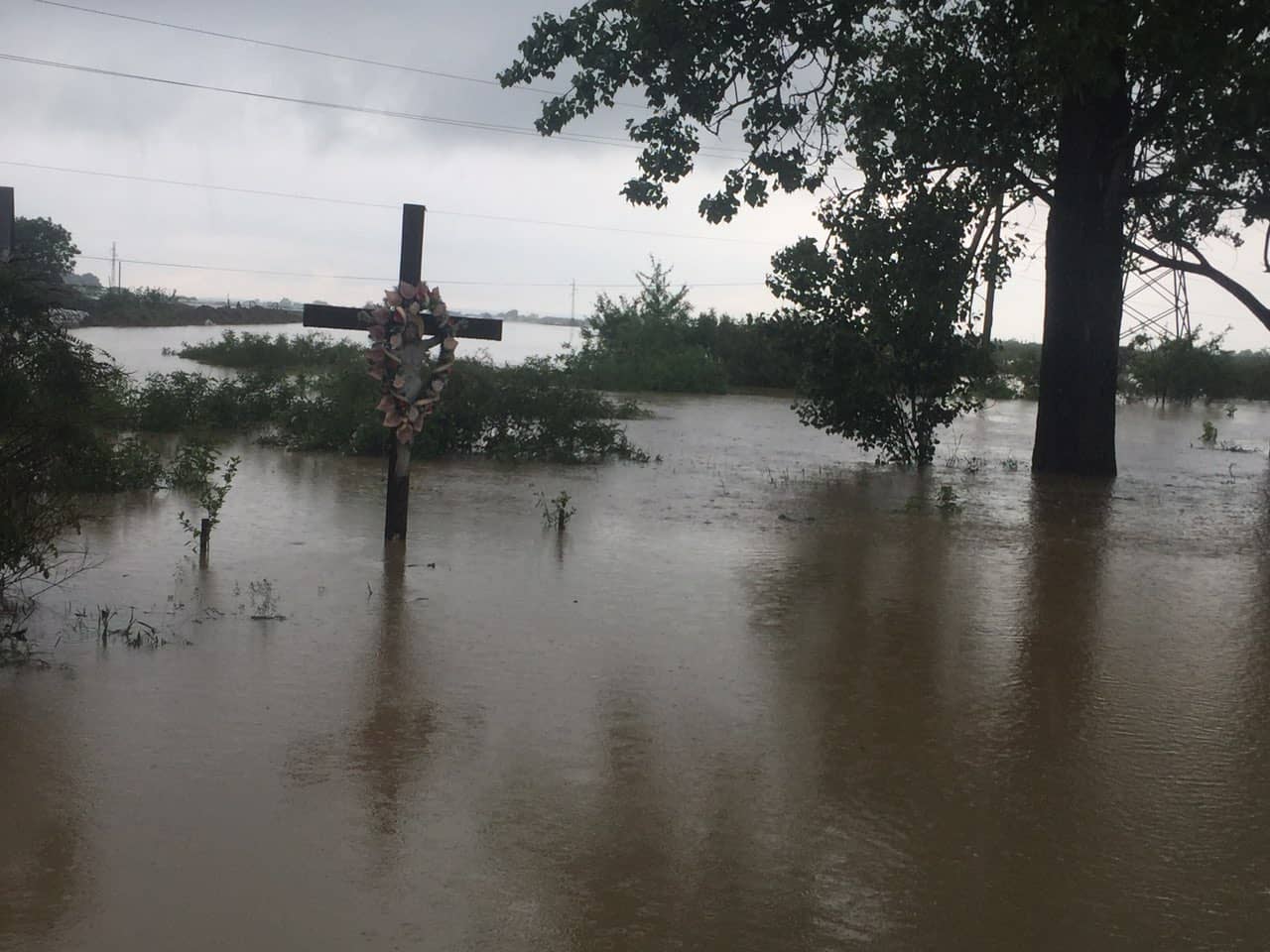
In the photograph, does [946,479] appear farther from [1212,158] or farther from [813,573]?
[813,573]

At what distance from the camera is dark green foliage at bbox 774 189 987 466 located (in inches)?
701

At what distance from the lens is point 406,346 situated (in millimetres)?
10438

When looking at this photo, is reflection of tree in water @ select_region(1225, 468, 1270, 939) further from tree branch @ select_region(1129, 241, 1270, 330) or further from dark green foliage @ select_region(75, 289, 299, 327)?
dark green foliage @ select_region(75, 289, 299, 327)

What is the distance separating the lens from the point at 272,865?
441cm

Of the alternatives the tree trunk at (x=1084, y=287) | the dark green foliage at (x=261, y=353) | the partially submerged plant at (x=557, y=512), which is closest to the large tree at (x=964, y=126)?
the tree trunk at (x=1084, y=287)

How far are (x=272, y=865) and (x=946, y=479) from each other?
14.2 m

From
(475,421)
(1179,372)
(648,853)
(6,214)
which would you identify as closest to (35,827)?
(648,853)

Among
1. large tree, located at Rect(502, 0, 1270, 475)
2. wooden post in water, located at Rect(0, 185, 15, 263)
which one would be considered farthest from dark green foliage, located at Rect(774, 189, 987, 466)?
wooden post in water, located at Rect(0, 185, 15, 263)

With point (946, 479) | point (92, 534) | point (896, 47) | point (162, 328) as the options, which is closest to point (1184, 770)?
point (92, 534)

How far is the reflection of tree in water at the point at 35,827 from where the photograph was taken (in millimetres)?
4035

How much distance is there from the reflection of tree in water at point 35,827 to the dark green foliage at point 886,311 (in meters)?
13.5

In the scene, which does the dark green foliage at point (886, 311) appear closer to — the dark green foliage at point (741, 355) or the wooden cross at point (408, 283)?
the wooden cross at point (408, 283)

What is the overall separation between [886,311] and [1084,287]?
2599 millimetres

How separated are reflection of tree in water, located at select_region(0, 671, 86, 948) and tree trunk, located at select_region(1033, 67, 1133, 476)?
14.7 metres
